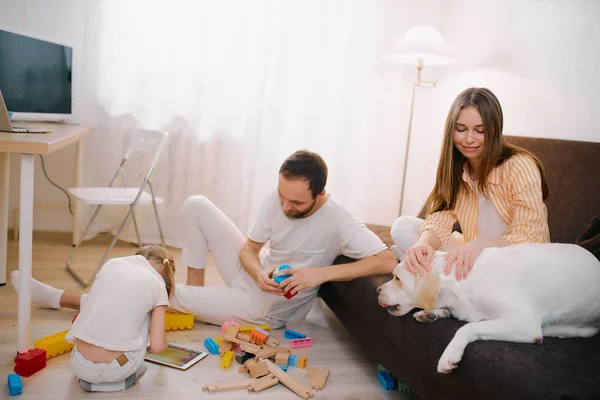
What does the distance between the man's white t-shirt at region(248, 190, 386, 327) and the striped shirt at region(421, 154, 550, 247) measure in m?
0.29

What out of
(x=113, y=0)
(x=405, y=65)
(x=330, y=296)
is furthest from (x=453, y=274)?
(x=113, y=0)

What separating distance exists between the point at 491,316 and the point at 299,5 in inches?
105

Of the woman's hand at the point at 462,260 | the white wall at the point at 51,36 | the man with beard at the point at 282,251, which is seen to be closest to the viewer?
the woman's hand at the point at 462,260

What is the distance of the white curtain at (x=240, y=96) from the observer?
3.54 meters

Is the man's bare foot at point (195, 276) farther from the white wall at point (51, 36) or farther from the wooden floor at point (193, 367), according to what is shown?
the white wall at point (51, 36)

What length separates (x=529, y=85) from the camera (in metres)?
2.90

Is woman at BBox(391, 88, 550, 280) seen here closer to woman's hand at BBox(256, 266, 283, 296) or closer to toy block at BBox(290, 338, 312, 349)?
woman's hand at BBox(256, 266, 283, 296)

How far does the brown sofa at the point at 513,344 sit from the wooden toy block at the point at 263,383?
1.16 ft

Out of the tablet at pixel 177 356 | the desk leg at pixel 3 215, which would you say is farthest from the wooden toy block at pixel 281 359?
the desk leg at pixel 3 215

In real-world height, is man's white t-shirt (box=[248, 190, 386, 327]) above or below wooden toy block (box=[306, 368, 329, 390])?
above

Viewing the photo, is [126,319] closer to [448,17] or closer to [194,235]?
[194,235]

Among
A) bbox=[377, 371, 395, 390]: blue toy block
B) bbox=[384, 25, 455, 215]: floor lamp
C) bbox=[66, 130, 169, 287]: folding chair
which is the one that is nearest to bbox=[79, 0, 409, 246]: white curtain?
bbox=[66, 130, 169, 287]: folding chair

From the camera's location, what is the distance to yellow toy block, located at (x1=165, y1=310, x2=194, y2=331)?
2361 mm

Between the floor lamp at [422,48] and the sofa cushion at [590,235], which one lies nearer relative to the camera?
the sofa cushion at [590,235]
